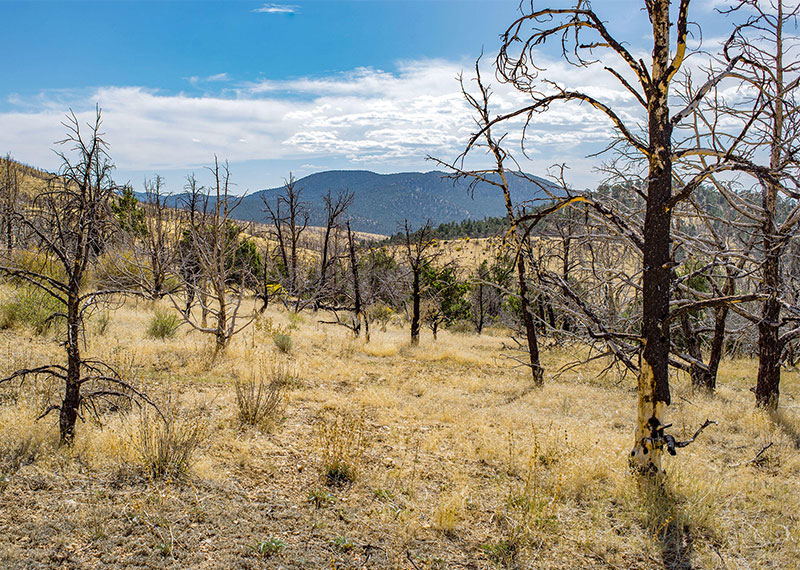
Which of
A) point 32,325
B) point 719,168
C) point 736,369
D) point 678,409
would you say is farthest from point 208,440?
point 736,369

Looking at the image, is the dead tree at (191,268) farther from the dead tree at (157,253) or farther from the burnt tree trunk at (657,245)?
the burnt tree trunk at (657,245)

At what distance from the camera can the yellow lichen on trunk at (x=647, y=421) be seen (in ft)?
14.1

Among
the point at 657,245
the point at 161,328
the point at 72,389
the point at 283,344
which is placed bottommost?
the point at 283,344

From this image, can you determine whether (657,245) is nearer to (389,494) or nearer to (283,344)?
(389,494)

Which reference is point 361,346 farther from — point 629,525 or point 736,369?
point 736,369

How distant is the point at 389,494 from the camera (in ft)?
15.4

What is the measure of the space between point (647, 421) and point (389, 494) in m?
2.59

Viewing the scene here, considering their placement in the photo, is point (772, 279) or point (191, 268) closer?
point (772, 279)

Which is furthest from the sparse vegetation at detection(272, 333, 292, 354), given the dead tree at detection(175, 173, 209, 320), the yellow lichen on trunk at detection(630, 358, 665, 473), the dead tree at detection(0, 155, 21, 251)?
the yellow lichen on trunk at detection(630, 358, 665, 473)

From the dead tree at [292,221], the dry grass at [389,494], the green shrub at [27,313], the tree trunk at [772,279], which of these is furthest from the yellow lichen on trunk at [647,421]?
the dead tree at [292,221]

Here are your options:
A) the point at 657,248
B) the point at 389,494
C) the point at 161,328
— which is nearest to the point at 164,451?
the point at 389,494

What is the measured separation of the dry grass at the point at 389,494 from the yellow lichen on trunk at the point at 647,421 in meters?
0.23

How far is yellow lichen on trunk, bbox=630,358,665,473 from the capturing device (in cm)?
430

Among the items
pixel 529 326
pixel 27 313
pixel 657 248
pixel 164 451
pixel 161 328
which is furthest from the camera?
pixel 161 328
